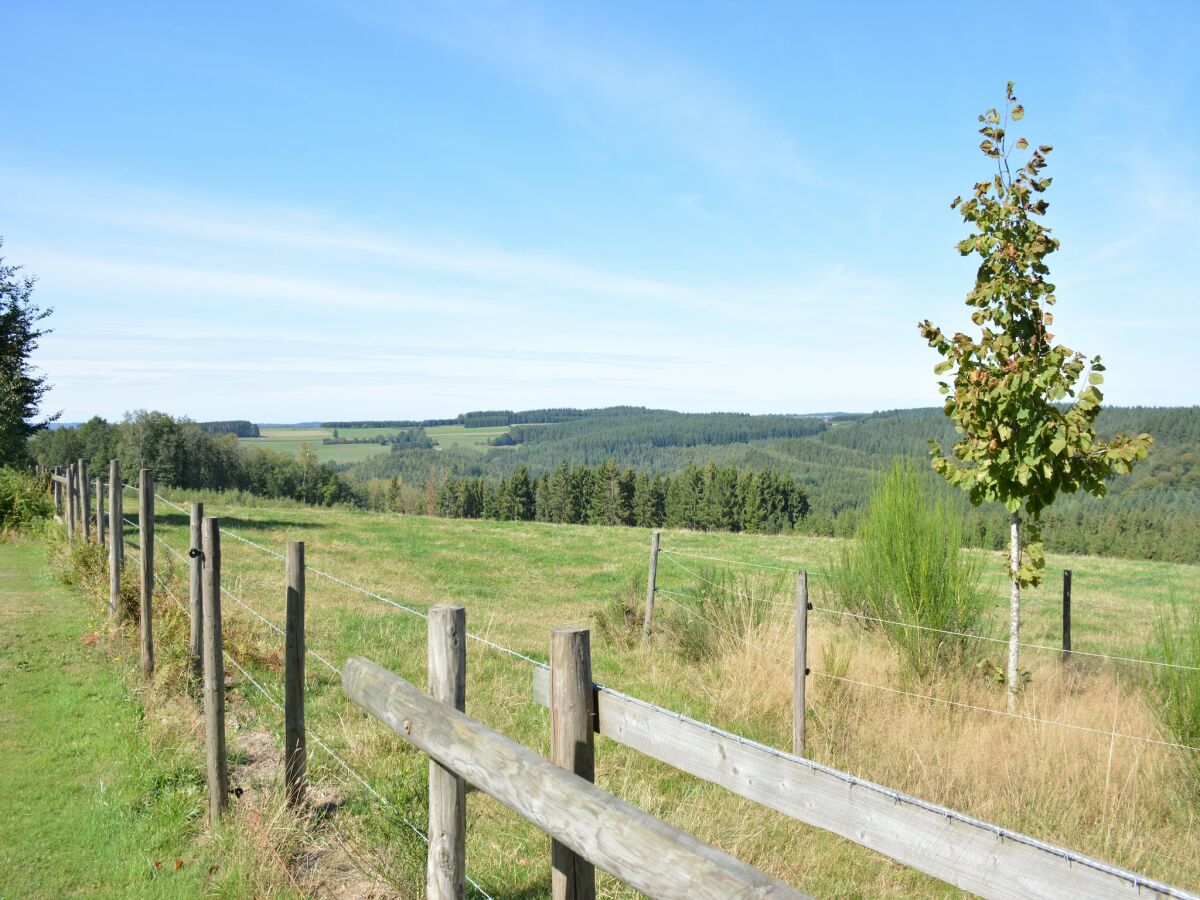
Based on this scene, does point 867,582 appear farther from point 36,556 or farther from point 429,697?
point 36,556

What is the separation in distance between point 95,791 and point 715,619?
615 cm

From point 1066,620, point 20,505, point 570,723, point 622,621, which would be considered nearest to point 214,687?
point 570,723

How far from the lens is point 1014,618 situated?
6441 millimetres

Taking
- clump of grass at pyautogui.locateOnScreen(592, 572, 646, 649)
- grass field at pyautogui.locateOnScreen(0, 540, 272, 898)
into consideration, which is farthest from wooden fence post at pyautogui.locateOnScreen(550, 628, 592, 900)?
clump of grass at pyautogui.locateOnScreen(592, 572, 646, 649)

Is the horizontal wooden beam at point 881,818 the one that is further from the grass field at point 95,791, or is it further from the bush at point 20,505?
the bush at point 20,505

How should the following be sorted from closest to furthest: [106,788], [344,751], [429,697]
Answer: [429,697] → [106,788] → [344,751]

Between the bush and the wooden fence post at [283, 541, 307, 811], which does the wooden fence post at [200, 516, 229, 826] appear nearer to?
the wooden fence post at [283, 541, 307, 811]

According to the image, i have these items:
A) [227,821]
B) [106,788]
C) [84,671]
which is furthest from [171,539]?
[227,821]

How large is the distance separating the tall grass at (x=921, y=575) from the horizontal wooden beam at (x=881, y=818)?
5.59 metres

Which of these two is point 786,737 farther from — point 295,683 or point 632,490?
point 632,490

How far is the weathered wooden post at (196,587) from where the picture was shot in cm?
523

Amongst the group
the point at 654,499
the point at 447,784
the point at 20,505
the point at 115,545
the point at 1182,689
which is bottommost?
the point at 654,499

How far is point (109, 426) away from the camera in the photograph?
2751 inches

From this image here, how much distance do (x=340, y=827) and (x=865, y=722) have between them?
4.15 metres
